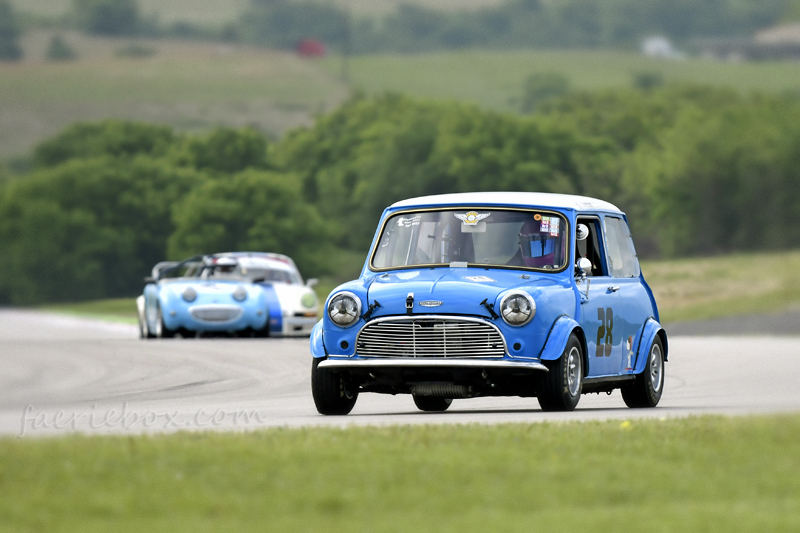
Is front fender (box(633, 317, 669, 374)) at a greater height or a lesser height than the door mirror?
lesser

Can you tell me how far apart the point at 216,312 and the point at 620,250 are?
14410mm

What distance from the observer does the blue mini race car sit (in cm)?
1220

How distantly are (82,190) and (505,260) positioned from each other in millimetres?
106014

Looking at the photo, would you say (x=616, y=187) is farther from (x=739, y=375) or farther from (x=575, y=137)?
(x=739, y=375)

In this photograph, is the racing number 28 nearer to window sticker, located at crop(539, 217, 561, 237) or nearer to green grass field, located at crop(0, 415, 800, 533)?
window sticker, located at crop(539, 217, 561, 237)

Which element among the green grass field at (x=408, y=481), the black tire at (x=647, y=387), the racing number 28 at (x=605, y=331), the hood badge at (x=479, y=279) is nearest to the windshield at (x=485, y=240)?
the hood badge at (x=479, y=279)

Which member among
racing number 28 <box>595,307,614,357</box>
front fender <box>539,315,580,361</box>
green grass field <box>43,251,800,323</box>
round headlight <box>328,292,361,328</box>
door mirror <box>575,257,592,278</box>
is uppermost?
door mirror <box>575,257,592,278</box>

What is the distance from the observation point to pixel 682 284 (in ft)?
192

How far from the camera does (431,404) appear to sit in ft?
45.5

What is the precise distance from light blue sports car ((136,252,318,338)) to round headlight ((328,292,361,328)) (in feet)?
49.8

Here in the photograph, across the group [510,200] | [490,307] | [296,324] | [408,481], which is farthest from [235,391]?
[296,324]

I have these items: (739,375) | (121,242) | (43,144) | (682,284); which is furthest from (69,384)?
(43,144)

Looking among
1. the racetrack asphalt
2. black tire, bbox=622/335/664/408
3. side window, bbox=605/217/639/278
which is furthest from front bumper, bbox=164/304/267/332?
black tire, bbox=622/335/664/408

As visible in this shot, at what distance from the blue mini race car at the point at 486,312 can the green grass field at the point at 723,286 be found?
1174 inches
